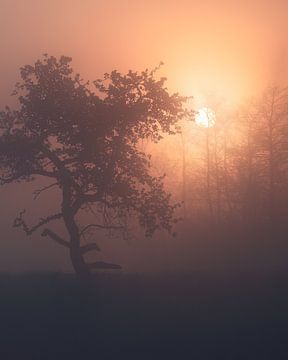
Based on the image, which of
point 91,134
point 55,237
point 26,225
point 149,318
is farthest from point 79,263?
point 149,318

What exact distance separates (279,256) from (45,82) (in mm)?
11931

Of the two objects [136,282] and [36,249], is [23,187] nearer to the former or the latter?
[36,249]

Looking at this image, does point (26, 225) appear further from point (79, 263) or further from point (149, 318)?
Answer: point (149, 318)

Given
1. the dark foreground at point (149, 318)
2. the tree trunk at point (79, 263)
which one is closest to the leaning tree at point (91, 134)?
the tree trunk at point (79, 263)

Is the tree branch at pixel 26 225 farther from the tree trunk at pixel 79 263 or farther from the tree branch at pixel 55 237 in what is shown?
the tree trunk at pixel 79 263

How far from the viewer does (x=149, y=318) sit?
1274 centimetres

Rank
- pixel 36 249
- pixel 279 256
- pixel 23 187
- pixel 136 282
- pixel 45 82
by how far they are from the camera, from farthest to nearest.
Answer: pixel 23 187, pixel 36 249, pixel 279 256, pixel 45 82, pixel 136 282

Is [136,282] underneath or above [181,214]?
underneath

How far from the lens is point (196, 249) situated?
27.8 metres

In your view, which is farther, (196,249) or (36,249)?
(36,249)

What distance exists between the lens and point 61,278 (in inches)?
717

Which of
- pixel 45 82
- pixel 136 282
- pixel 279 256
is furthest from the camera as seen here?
pixel 279 256

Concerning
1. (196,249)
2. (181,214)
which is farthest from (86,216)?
(196,249)

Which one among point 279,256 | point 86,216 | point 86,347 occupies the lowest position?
point 86,347
